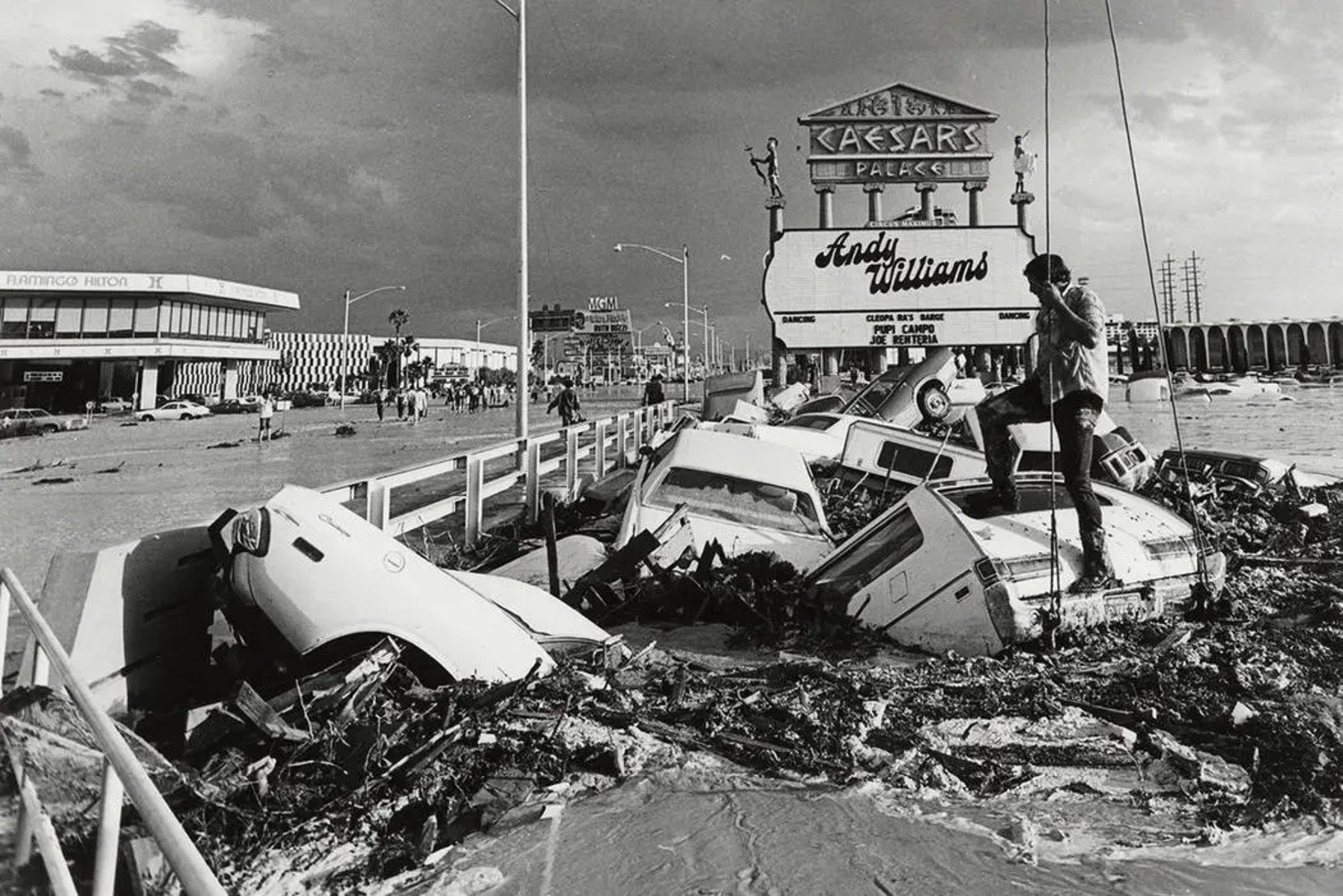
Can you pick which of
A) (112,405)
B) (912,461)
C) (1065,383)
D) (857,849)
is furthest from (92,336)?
(857,849)

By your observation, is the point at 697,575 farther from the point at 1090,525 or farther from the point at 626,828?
the point at 626,828

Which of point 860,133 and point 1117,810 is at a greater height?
point 860,133

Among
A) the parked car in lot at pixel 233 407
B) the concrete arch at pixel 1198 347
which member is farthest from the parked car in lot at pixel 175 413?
the concrete arch at pixel 1198 347

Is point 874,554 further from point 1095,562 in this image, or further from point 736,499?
point 736,499

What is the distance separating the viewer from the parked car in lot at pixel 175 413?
5003 cm

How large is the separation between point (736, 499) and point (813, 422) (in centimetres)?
713

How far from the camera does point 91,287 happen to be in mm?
70312

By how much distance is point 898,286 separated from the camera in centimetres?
3300

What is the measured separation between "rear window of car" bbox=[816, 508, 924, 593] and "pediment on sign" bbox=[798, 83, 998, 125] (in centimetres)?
3426

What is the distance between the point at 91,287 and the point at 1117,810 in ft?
267

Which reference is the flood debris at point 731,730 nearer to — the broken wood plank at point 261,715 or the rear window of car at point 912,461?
the broken wood plank at point 261,715

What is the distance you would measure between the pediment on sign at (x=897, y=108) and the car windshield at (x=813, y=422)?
2559 centimetres

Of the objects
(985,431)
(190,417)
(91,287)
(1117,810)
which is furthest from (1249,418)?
(91,287)

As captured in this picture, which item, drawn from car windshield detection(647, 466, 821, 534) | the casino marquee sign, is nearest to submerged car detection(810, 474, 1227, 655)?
car windshield detection(647, 466, 821, 534)
